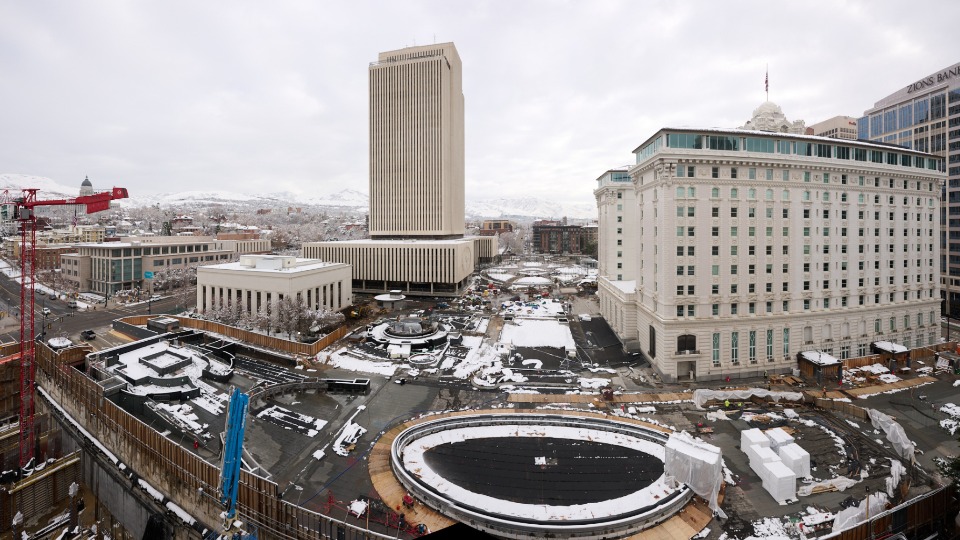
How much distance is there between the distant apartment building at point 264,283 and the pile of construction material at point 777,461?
186 feet

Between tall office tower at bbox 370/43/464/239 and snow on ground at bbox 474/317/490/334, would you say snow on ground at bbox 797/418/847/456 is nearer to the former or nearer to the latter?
snow on ground at bbox 474/317/490/334

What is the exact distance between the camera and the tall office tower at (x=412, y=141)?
10419 cm

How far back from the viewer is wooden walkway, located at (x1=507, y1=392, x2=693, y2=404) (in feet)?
119

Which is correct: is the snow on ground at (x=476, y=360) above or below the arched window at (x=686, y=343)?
below

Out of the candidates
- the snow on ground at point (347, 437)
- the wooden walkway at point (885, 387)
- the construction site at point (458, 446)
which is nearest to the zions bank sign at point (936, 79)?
the construction site at point (458, 446)

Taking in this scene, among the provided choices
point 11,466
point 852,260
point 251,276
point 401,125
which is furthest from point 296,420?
point 401,125

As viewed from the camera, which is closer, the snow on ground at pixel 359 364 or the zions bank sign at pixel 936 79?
the snow on ground at pixel 359 364

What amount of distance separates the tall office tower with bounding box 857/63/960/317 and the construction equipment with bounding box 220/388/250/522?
320ft

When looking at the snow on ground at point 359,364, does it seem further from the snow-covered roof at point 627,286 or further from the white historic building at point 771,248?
the snow-covered roof at point 627,286

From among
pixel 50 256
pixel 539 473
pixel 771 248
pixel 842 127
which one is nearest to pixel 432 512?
pixel 539 473

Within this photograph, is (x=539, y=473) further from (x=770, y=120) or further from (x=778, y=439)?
(x=770, y=120)

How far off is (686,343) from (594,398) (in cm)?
1285

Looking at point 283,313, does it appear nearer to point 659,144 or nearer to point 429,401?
point 429,401

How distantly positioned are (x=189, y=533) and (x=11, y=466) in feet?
89.1
